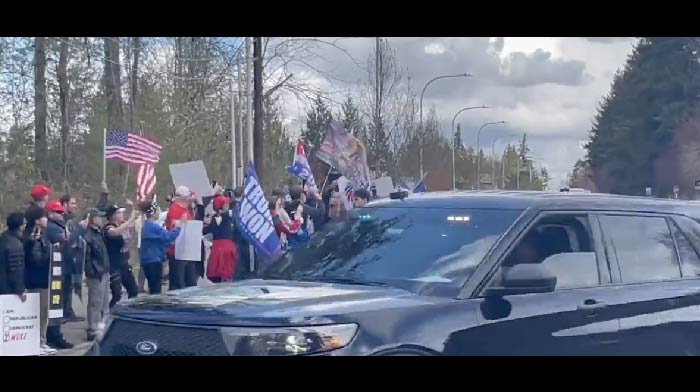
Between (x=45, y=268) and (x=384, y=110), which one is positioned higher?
(x=384, y=110)

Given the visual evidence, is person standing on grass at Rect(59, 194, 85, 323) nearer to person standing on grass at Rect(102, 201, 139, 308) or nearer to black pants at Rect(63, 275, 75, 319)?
black pants at Rect(63, 275, 75, 319)

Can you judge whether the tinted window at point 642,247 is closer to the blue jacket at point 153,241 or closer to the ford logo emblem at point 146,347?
the ford logo emblem at point 146,347

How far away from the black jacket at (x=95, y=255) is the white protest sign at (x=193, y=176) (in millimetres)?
5255

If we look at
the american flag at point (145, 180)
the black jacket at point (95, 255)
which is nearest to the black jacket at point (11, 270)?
the black jacket at point (95, 255)

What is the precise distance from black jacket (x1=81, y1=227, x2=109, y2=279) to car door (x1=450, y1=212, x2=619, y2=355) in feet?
23.9

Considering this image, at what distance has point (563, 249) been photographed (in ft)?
19.0

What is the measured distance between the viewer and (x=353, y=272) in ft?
18.3

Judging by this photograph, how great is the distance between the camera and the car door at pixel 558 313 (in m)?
5.12

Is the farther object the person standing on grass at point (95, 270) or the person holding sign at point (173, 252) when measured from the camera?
the person holding sign at point (173, 252)

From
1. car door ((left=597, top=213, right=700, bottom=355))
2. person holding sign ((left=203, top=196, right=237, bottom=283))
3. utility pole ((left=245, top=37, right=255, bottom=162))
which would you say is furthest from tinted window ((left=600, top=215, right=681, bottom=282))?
utility pole ((left=245, top=37, right=255, bottom=162))

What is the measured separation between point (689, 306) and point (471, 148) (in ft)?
195
